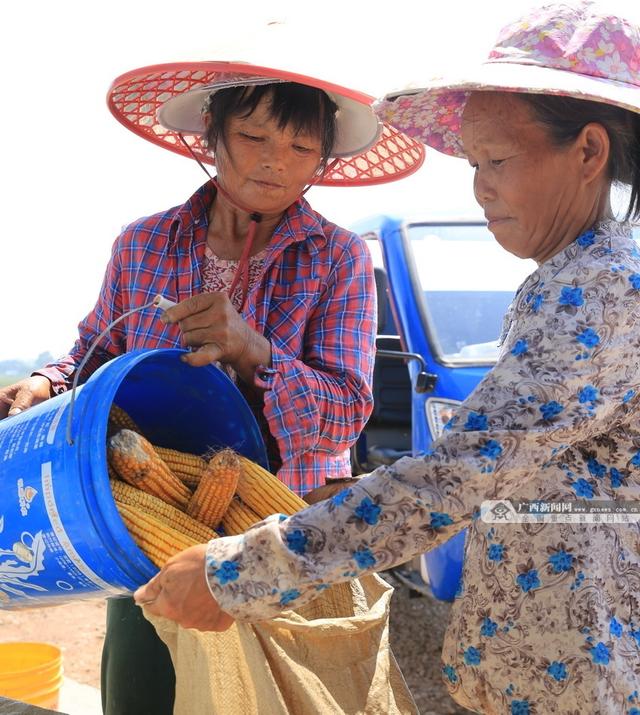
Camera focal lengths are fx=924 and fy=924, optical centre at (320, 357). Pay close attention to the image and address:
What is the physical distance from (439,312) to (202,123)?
230cm

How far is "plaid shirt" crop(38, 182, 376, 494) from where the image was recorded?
6.79 feet

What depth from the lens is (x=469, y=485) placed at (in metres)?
1.36

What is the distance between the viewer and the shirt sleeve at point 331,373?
6.69ft

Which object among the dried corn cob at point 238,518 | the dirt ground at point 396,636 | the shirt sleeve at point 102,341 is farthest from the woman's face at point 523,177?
the dirt ground at point 396,636

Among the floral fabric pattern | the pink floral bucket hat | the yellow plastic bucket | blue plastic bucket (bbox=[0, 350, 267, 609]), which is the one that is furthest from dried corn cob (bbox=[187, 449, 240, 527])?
the yellow plastic bucket

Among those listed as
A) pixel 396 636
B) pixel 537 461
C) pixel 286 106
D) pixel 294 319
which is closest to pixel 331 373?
pixel 294 319

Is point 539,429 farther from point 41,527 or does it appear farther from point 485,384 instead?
point 41,527

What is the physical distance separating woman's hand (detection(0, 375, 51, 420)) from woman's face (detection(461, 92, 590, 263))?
1231 mm

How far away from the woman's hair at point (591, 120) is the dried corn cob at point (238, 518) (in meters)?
0.94

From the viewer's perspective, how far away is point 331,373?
2.17m

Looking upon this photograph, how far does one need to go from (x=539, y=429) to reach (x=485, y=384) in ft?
0.37

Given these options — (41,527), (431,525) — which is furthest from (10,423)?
(431,525)

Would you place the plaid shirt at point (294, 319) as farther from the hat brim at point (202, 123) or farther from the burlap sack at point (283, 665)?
the burlap sack at point (283, 665)

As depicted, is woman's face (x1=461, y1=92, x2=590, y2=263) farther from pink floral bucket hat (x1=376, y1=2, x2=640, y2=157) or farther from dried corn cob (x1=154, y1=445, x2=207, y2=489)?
dried corn cob (x1=154, y1=445, x2=207, y2=489)
